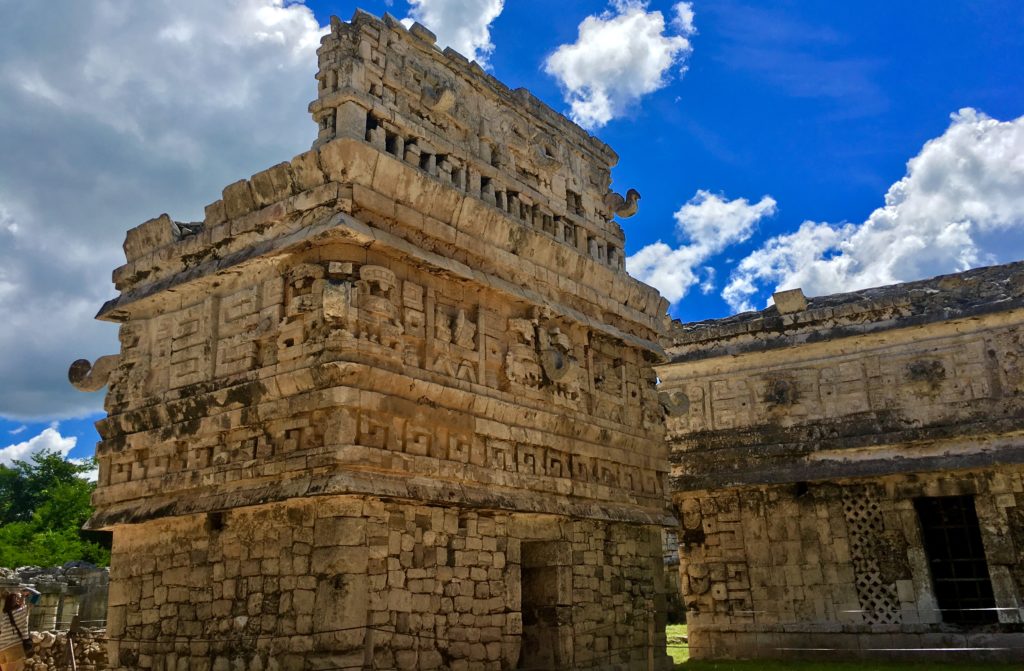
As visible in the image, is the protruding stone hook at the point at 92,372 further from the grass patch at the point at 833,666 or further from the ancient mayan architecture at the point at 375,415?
the grass patch at the point at 833,666

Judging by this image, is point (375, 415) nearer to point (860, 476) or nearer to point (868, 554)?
point (860, 476)

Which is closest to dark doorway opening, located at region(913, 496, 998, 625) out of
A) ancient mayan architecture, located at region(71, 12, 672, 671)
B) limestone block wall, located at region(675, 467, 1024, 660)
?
limestone block wall, located at region(675, 467, 1024, 660)

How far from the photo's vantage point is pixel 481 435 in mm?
9133

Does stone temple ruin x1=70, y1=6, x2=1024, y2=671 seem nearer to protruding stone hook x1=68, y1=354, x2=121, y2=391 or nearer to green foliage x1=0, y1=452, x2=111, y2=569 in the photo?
protruding stone hook x1=68, y1=354, x2=121, y2=391

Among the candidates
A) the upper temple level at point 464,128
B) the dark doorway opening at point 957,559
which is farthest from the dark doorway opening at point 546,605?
the dark doorway opening at point 957,559

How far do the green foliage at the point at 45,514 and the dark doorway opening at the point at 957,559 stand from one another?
22223 mm

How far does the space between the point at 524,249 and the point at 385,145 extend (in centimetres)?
223

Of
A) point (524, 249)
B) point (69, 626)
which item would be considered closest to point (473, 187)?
point (524, 249)

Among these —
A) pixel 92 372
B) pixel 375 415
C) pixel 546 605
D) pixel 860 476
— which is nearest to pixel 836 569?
pixel 860 476

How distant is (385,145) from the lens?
920 centimetres

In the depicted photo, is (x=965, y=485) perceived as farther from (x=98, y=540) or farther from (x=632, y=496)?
(x=98, y=540)

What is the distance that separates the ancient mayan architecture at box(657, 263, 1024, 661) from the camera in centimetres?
1288

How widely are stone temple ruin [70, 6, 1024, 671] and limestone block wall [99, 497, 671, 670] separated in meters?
0.03

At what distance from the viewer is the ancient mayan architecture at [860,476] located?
42.3ft
